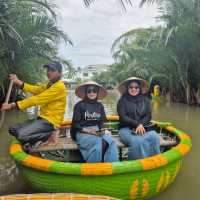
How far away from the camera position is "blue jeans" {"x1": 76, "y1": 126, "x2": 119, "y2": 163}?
3221 mm

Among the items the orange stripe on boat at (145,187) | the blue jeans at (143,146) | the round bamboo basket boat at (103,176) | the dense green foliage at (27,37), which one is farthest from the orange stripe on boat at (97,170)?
the dense green foliage at (27,37)

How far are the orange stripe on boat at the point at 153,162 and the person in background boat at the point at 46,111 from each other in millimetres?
1325

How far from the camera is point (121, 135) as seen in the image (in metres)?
3.73

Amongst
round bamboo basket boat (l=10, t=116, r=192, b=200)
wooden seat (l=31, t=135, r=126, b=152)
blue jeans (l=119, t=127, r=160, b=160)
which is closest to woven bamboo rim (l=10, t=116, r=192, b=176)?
round bamboo basket boat (l=10, t=116, r=192, b=200)

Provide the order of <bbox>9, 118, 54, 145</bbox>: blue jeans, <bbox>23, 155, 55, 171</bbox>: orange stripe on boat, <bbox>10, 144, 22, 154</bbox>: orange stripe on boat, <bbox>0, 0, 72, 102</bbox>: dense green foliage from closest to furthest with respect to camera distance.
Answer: <bbox>23, 155, 55, 171</bbox>: orange stripe on boat
<bbox>10, 144, 22, 154</bbox>: orange stripe on boat
<bbox>9, 118, 54, 145</bbox>: blue jeans
<bbox>0, 0, 72, 102</bbox>: dense green foliage

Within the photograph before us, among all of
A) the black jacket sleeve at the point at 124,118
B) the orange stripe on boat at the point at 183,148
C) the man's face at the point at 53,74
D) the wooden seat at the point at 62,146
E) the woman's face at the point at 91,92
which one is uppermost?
the man's face at the point at 53,74

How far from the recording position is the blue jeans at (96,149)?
3221 mm

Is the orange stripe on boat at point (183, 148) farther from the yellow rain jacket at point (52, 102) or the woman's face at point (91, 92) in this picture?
the yellow rain jacket at point (52, 102)

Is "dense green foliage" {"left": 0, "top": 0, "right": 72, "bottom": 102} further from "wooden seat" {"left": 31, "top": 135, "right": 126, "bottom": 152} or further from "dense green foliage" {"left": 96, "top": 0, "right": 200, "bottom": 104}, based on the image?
"wooden seat" {"left": 31, "top": 135, "right": 126, "bottom": 152}

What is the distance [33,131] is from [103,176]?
120 centimetres

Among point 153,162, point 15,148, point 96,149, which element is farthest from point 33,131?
point 153,162

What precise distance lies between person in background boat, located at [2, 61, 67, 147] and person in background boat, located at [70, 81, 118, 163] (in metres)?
0.27

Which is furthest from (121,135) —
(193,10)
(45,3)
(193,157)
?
(193,10)

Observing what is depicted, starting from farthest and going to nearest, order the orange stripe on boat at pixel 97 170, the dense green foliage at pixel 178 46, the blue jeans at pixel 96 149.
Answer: the dense green foliage at pixel 178 46 → the blue jeans at pixel 96 149 → the orange stripe on boat at pixel 97 170
